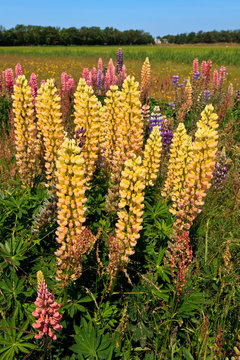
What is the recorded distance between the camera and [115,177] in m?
2.68

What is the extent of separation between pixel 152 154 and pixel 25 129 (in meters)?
1.48

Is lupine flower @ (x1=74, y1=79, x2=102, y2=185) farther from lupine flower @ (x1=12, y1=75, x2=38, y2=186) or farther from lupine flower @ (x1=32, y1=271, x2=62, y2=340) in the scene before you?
lupine flower @ (x1=32, y1=271, x2=62, y2=340)

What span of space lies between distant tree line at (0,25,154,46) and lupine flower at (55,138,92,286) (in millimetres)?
82224

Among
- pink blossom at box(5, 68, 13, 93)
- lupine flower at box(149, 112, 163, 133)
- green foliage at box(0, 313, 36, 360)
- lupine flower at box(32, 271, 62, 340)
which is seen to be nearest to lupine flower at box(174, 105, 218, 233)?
lupine flower at box(32, 271, 62, 340)

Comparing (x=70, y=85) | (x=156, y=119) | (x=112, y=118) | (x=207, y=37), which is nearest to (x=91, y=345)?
(x=112, y=118)

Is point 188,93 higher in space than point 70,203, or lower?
higher

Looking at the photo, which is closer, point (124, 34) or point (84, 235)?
point (84, 235)

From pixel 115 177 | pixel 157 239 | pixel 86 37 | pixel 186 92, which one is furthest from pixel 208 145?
pixel 86 37

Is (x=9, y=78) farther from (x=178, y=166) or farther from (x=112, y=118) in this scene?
(x=178, y=166)

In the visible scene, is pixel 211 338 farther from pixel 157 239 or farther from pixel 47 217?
pixel 47 217

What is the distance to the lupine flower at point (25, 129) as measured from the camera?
3.11 meters

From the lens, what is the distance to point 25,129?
10.6 ft

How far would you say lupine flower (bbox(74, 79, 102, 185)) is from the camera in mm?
3008

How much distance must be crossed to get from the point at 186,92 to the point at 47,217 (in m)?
5.05
